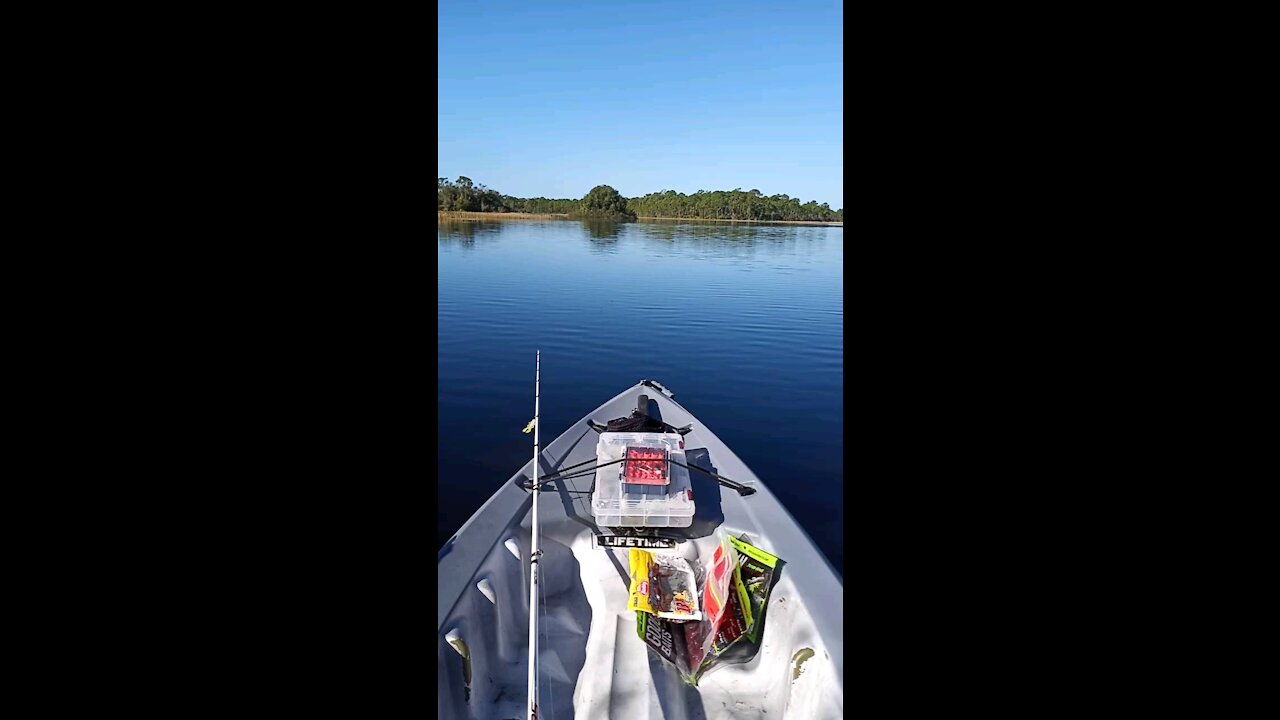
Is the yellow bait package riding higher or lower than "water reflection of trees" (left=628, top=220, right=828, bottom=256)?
lower

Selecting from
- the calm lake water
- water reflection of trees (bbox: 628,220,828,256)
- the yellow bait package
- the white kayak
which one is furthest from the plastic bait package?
water reflection of trees (bbox: 628,220,828,256)

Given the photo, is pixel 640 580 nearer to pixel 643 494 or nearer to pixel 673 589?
pixel 673 589

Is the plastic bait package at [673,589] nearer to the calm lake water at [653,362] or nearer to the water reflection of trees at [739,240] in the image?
the calm lake water at [653,362]

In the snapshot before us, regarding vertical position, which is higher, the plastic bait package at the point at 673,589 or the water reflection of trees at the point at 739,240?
the water reflection of trees at the point at 739,240

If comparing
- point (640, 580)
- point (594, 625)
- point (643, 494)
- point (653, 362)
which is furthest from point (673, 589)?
point (653, 362)

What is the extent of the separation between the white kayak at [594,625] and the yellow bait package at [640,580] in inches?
9.2

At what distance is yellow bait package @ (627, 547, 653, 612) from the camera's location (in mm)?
4777

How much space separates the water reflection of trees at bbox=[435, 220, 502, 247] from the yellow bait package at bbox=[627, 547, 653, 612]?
137ft

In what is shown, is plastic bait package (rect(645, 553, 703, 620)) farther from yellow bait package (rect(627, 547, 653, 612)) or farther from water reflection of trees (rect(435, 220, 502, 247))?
water reflection of trees (rect(435, 220, 502, 247))

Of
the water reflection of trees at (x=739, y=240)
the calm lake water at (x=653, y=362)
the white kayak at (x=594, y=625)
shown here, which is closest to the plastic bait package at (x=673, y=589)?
the white kayak at (x=594, y=625)

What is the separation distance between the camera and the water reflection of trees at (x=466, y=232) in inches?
1960
